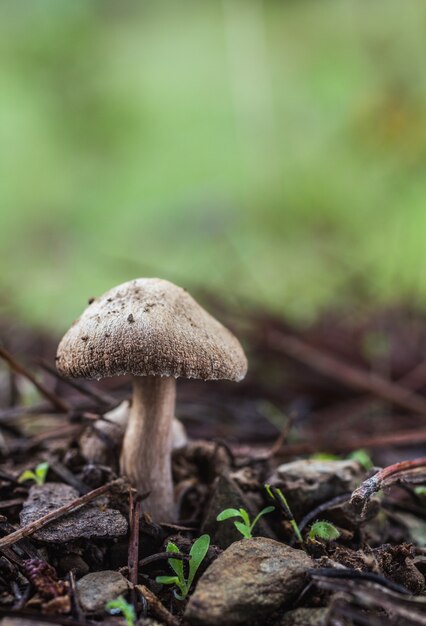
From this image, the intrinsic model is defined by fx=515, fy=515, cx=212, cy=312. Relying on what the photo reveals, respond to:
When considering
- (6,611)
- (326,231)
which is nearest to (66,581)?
(6,611)

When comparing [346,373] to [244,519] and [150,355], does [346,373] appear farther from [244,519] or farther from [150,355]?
[150,355]

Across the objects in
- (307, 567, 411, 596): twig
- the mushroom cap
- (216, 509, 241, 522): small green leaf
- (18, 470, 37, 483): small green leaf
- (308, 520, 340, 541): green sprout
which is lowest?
(308, 520, 340, 541): green sprout

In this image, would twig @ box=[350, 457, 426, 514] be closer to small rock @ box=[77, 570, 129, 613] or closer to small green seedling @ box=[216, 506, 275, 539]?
small green seedling @ box=[216, 506, 275, 539]

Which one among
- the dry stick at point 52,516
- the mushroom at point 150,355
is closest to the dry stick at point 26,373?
the mushroom at point 150,355

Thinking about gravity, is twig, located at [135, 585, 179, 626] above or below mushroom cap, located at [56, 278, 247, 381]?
below

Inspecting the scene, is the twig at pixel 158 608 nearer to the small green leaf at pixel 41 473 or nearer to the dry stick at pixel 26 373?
the small green leaf at pixel 41 473

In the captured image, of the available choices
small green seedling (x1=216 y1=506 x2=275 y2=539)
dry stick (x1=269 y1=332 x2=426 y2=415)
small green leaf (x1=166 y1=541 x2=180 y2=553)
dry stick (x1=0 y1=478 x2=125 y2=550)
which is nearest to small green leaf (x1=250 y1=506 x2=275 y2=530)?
small green seedling (x1=216 y1=506 x2=275 y2=539)

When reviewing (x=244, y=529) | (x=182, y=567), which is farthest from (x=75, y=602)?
(x=244, y=529)
